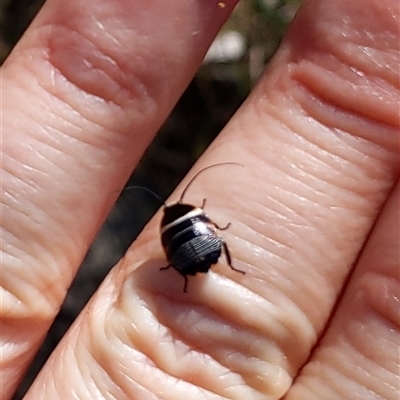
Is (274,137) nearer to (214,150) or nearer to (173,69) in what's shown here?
(214,150)

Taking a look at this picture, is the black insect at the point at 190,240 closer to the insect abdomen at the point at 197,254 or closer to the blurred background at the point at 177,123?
the insect abdomen at the point at 197,254

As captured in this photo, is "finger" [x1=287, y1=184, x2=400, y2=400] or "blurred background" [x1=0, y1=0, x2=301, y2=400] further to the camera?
"blurred background" [x1=0, y1=0, x2=301, y2=400]

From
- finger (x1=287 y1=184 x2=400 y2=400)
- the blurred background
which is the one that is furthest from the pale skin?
the blurred background

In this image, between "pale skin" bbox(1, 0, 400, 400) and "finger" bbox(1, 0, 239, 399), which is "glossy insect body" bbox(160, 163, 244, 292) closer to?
"pale skin" bbox(1, 0, 400, 400)

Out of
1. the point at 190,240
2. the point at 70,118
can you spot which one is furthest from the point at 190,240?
the point at 70,118

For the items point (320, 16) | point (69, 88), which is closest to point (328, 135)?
point (320, 16)

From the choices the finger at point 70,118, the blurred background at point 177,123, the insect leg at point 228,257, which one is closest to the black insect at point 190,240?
the insect leg at point 228,257
